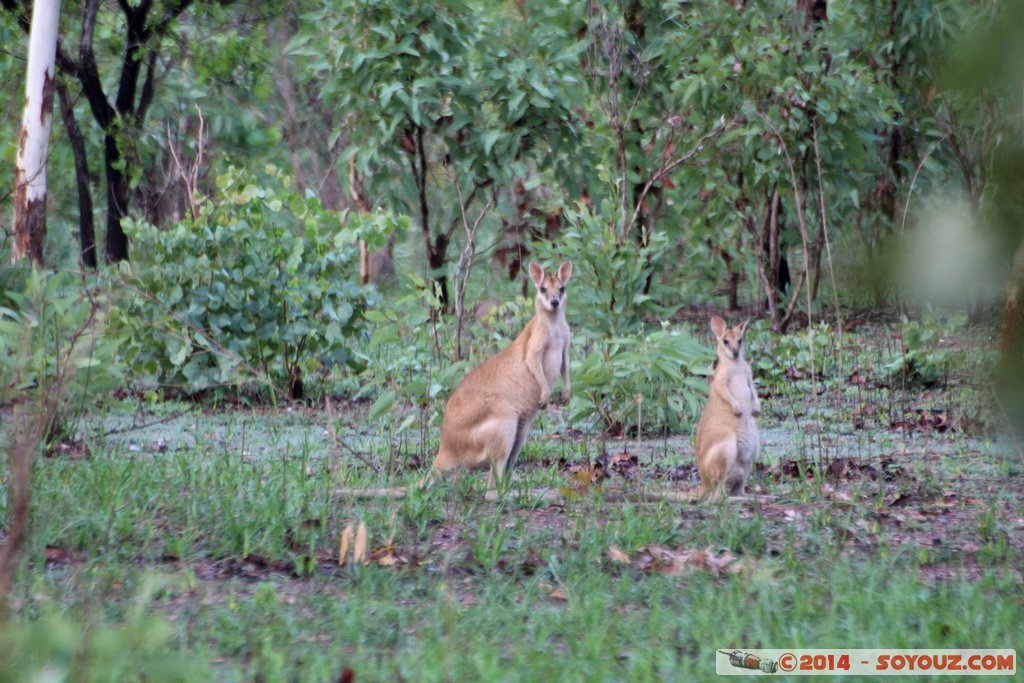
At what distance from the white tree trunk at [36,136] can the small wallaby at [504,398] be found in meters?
4.25

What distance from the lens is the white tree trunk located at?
8.94 metres

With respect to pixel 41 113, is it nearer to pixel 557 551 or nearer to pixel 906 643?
pixel 557 551

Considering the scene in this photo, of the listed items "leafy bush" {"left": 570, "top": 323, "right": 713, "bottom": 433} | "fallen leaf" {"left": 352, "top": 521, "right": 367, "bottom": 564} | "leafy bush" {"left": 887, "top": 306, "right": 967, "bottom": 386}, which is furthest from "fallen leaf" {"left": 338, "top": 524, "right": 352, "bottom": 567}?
"leafy bush" {"left": 887, "top": 306, "right": 967, "bottom": 386}

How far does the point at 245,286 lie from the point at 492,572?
5.06m

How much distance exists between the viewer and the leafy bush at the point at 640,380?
725 cm

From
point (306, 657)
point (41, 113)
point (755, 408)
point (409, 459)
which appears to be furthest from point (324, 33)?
point (306, 657)

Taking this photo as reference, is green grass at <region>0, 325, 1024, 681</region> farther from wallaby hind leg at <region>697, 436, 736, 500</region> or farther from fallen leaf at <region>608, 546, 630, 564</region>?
wallaby hind leg at <region>697, 436, 736, 500</region>

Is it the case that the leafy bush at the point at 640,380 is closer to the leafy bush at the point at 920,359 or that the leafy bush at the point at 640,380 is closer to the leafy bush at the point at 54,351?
the leafy bush at the point at 920,359

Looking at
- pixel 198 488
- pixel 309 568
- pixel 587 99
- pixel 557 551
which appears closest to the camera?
pixel 309 568

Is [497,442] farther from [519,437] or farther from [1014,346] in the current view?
[1014,346]

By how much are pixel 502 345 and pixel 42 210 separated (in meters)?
3.76

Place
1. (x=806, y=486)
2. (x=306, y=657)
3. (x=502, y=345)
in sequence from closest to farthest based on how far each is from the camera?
(x=306, y=657) → (x=806, y=486) → (x=502, y=345)

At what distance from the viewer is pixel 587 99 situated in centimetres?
1145

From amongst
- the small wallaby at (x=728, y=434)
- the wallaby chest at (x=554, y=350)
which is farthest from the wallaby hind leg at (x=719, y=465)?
the wallaby chest at (x=554, y=350)
